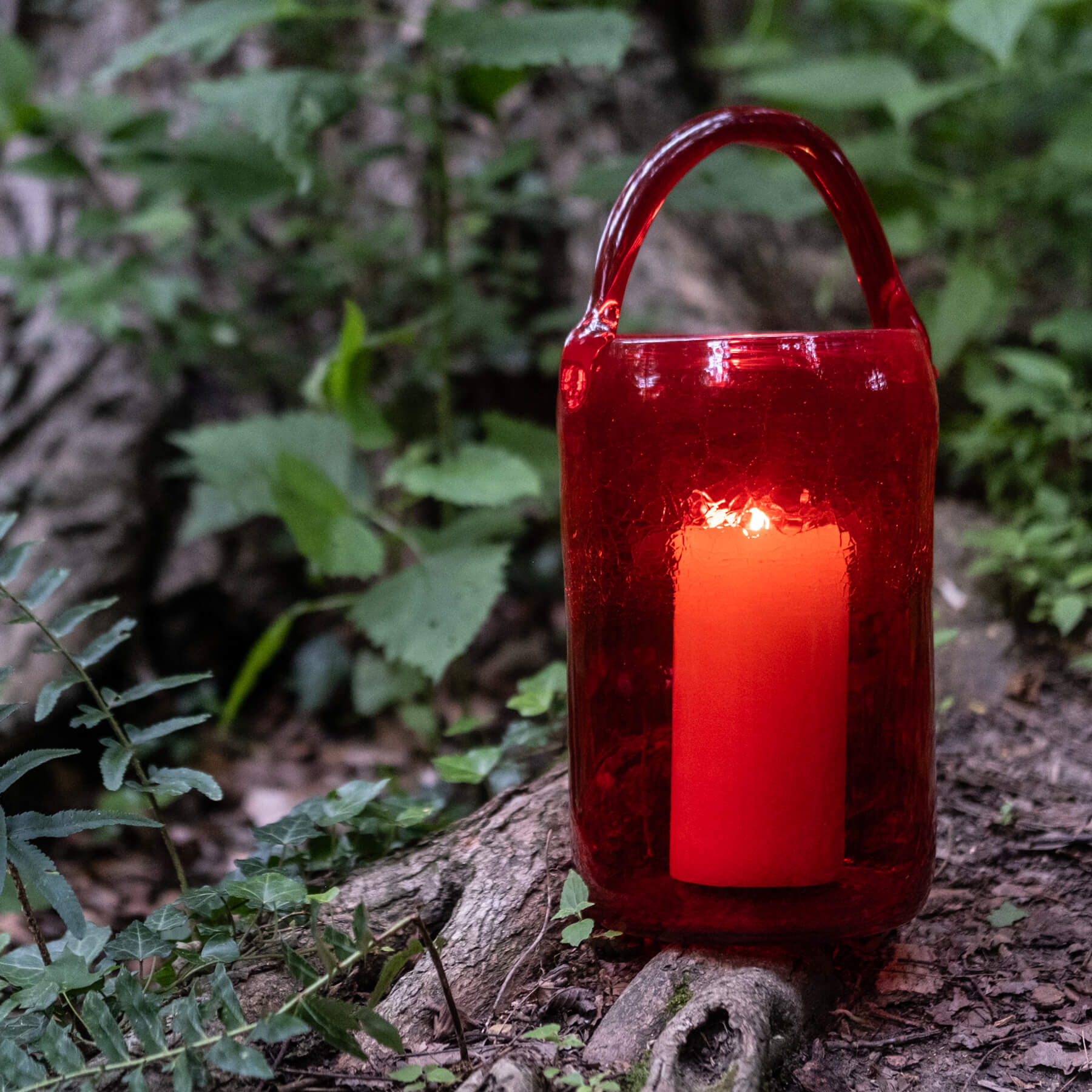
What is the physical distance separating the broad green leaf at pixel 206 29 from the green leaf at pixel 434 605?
90 centimetres

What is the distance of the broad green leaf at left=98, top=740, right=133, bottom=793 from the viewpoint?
87cm

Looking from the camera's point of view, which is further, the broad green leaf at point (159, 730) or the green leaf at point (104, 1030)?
the broad green leaf at point (159, 730)

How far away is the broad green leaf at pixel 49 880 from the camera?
2.61ft

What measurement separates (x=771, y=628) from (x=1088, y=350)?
4.93 feet

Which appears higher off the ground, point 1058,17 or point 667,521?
point 1058,17

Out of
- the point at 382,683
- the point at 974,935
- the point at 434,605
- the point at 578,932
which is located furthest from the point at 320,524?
the point at 974,935

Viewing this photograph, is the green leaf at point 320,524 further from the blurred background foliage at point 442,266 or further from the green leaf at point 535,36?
the green leaf at point 535,36

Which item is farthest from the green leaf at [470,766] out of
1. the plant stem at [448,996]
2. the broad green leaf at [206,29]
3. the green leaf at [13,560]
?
the broad green leaf at [206,29]

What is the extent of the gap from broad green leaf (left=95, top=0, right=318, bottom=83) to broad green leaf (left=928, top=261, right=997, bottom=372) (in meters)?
1.41

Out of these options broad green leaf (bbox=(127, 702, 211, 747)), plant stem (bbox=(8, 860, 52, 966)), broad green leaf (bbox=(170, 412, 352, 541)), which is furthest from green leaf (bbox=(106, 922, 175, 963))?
broad green leaf (bbox=(170, 412, 352, 541))

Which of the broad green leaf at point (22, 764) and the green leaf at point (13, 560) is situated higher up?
the green leaf at point (13, 560)

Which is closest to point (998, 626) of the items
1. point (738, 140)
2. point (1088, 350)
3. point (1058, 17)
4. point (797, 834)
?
point (1088, 350)

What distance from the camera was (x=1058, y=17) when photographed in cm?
236

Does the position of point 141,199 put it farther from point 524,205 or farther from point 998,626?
point 998,626
